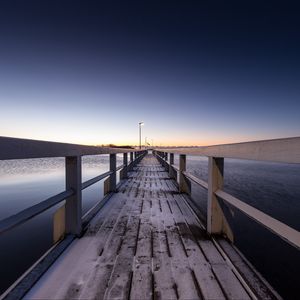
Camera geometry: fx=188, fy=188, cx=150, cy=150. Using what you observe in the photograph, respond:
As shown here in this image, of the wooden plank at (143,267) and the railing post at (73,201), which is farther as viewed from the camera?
the railing post at (73,201)

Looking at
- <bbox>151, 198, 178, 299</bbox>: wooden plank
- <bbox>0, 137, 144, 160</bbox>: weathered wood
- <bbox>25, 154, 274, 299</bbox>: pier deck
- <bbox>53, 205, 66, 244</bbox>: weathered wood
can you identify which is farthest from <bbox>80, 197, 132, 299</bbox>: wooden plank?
<bbox>0, 137, 144, 160</bbox>: weathered wood

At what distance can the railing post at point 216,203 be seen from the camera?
214 cm

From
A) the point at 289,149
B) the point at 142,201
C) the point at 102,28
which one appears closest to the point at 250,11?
the point at 102,28

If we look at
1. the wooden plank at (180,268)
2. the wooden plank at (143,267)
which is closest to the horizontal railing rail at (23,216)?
the wooden plank at (143,267)

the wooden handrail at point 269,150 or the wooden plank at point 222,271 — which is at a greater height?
the wooden handrail at point 269,150

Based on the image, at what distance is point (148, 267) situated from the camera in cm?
161

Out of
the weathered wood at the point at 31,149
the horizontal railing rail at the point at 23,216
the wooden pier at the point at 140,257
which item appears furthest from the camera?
the wooden pier at the point at 140,257

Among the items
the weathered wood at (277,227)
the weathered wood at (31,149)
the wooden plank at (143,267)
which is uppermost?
the weathered wood at (31,149)

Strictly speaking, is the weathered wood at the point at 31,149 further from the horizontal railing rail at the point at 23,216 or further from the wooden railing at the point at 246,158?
the wooden railing at the point at 246,158

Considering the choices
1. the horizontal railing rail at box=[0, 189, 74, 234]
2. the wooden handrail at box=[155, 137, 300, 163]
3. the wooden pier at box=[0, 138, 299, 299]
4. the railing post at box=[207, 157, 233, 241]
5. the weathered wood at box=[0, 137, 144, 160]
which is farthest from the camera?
the railing post at box=[207, 157, 233, 241]

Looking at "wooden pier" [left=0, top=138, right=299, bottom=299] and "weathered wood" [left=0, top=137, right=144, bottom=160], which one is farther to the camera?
"wooden pier" [left=0, top=138, right=299, bottom=299]

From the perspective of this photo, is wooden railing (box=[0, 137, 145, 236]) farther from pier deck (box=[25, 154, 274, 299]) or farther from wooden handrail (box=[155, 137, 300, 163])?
wooden handrail (box=[155, 137, 300, 163])

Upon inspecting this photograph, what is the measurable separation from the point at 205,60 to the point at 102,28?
7438 millimetres

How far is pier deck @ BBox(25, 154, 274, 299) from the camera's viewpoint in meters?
1.31
